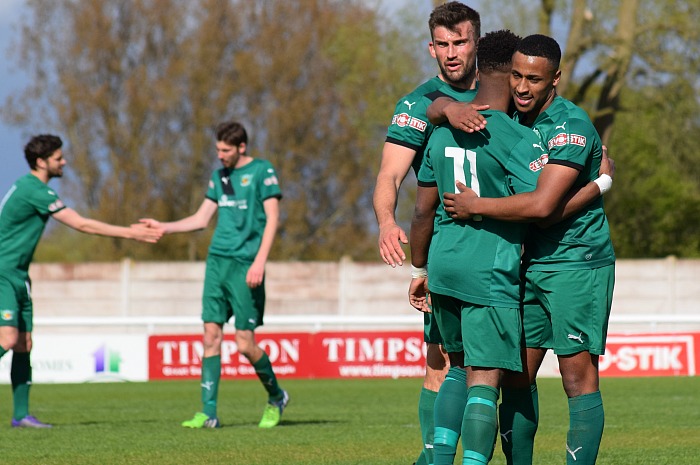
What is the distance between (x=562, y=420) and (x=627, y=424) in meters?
0.63

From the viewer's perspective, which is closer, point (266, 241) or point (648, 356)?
point (266, 241)

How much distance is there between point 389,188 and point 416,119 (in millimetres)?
363

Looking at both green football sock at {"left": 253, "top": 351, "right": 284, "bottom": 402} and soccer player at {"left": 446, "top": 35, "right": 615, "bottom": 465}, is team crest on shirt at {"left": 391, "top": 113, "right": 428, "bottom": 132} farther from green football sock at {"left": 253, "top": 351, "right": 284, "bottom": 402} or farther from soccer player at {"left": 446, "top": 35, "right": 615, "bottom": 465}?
green football sock at {"left": 253, "top": 351, "right": 284, "bottom": 402}

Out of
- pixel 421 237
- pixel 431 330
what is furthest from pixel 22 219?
pixel 421 237

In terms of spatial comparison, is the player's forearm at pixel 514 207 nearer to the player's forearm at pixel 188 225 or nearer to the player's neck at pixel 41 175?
the player's forearm at pixel 188 225

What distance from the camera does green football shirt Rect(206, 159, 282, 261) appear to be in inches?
400

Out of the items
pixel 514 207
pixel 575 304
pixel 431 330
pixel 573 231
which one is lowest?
pixel 431 330

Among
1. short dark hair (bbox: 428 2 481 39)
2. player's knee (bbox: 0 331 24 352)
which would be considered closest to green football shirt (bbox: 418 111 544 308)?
short dark hair (bbox: 428 2 481 39)

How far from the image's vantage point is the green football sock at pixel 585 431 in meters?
5.54

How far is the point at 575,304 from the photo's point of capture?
5.48 metres

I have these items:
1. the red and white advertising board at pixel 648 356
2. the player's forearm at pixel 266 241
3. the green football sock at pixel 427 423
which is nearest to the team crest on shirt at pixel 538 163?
the green football sock at pixel 427 423

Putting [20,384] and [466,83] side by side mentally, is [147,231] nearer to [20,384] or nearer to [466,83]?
[20,384]

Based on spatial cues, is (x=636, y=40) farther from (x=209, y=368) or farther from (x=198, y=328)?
(x=209, y=368)

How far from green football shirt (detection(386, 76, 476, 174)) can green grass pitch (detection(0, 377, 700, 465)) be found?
8.13ft
